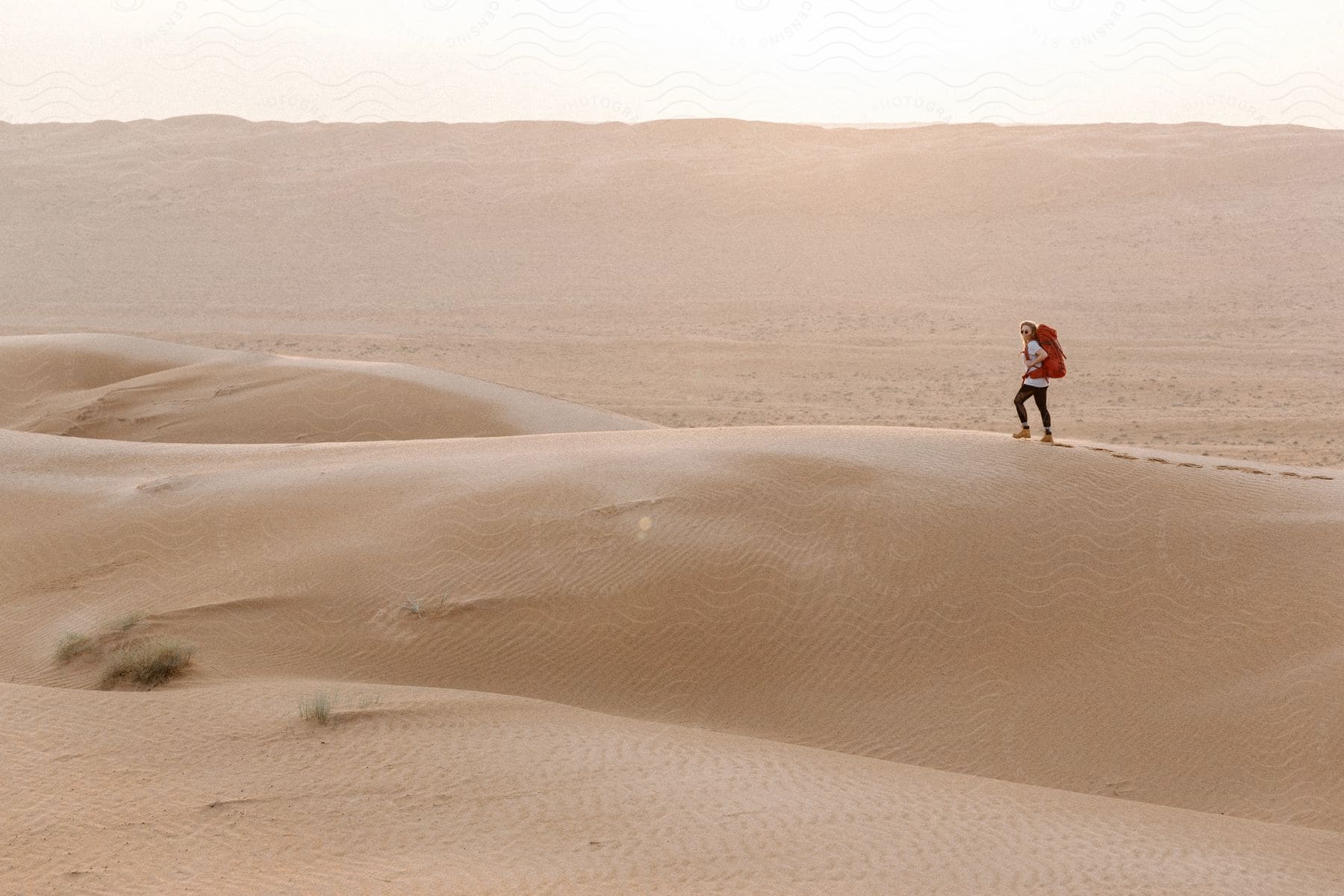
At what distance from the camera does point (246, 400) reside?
21875mm

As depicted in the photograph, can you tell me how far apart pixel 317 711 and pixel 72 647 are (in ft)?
10.7

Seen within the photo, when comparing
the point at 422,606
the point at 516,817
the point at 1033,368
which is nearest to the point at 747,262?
the point at 1033,368

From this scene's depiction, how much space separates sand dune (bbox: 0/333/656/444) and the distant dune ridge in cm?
540

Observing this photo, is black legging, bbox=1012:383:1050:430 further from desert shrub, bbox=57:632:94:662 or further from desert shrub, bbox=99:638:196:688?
desert shrub, bbox=57:632:94:662

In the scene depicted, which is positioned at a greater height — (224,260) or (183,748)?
(224,260)

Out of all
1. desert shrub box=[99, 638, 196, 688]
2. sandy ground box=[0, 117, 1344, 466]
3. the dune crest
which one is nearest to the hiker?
the dune crest

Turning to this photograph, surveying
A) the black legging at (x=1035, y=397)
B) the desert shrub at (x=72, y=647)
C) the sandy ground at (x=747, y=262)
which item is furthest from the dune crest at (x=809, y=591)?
the sandy ground at (x=747, y=262)

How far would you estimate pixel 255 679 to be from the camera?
928cm

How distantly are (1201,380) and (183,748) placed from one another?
2645 cm

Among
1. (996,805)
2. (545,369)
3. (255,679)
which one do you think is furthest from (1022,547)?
(545,369)

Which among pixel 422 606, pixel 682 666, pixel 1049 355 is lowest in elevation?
pixel 682 666

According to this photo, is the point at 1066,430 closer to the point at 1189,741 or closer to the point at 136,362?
the point at 1189,741

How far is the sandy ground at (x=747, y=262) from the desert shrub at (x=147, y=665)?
15637 mm

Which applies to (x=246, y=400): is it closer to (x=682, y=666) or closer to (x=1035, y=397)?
(x=682, y=666)
